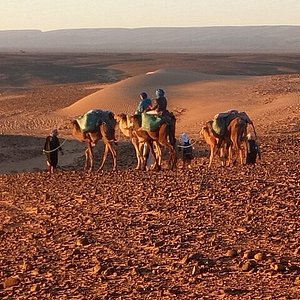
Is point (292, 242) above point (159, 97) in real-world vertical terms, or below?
below

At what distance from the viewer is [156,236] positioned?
9492 mm

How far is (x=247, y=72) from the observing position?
7519 cm

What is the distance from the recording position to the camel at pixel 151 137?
15.7 m

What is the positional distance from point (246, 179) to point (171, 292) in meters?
5.64

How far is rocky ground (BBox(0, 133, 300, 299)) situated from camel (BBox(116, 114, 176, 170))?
166 centimetres

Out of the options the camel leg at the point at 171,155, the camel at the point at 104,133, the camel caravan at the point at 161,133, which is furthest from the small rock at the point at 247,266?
the camel at the point at 104,133

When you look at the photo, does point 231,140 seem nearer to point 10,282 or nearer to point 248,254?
point 248,254

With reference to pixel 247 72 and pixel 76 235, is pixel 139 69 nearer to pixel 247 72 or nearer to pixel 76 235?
pixel 247 72

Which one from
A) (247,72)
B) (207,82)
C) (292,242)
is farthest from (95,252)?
(247,72)

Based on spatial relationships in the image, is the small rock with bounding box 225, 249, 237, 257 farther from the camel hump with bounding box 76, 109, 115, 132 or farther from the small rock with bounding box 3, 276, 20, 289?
the camel hump with bounding box 76, 109, 115, 132

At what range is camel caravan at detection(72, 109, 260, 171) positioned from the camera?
1574cm

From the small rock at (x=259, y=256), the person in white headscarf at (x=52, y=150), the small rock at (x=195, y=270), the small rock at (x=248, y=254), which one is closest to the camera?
the small rock at (x=195, y=270)

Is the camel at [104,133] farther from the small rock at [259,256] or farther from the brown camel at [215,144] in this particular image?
the small rock at [259,256]

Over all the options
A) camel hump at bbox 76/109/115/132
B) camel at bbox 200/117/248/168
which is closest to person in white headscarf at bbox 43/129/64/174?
camel hump at bbox 76/109/115/132
